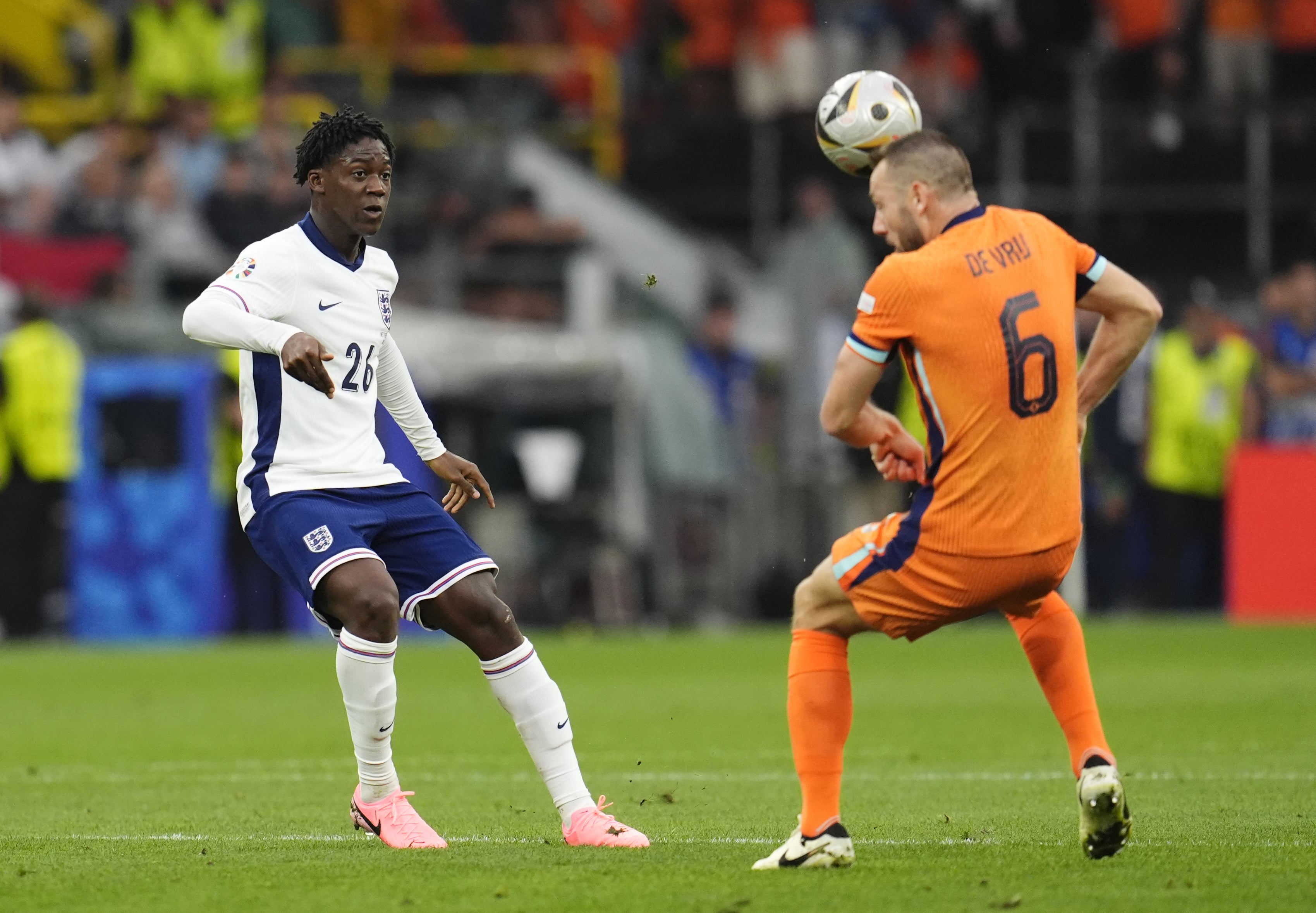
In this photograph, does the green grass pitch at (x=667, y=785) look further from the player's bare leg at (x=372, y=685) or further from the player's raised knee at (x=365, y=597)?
the player's raised knee at (x=365, y=597)

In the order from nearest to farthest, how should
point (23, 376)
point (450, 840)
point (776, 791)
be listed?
1. point (450, 840)
2. point (776, 791)
3. point (23, 376)

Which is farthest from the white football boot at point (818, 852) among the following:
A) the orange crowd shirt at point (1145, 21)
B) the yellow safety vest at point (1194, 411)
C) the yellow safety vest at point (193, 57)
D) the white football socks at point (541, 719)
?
the orange crowd shirt at point (1145, 21)

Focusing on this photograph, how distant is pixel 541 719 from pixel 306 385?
1244 mm

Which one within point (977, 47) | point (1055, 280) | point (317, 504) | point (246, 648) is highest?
point (977, 47)

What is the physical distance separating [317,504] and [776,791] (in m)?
2.37

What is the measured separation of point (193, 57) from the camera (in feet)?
Answer: 71.1

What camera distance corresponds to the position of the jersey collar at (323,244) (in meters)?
6.84

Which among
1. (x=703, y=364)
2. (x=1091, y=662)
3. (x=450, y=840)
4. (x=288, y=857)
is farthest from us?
(x=703, y=364)

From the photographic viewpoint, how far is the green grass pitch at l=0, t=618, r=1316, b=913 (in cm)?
563

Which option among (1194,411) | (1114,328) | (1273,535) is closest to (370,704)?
(1114,328)

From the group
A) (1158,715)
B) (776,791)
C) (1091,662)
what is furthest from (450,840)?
(1091,662)

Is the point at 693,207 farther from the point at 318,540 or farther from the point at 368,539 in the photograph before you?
the point at 318,540

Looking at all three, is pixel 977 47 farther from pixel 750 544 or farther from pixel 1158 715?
pixel 1158 715

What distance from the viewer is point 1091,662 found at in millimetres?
14234
